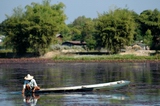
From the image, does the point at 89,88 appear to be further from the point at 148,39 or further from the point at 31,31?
the point at 148,39

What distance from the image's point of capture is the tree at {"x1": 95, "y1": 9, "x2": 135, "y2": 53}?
76.1m

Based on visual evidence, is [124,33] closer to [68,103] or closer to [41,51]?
[41,51]

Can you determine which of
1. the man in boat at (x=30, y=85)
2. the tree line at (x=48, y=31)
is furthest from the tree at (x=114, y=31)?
the man in boat at (x=30, y=85)

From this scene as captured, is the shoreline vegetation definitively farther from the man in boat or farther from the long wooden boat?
the man in boat

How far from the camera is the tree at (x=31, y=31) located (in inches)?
3049

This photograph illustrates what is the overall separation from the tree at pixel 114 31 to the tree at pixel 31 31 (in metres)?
8.08

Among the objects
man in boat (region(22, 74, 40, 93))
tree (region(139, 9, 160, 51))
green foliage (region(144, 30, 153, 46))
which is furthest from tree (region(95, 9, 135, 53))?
man in boat (region(22, 74, 40, 93))

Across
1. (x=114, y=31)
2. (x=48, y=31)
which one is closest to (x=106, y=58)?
(x=114, y=31)

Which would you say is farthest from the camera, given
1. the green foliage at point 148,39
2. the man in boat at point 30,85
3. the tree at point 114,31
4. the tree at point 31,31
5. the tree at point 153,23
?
the tree at point 153,23

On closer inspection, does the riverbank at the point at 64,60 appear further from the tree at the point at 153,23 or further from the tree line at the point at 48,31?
the tree at the point at 153,23

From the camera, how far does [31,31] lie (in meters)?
78.5

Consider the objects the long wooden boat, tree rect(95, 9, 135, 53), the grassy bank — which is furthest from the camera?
tree rect(95, 9, 135, 53)

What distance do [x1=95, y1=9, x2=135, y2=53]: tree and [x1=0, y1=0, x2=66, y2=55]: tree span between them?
8076 millimetres

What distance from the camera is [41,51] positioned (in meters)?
77.9
